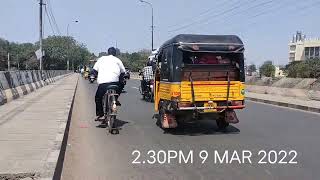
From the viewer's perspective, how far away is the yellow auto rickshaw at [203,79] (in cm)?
1110

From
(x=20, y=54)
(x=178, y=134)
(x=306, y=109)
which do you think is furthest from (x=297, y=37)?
(x=178, y=134)

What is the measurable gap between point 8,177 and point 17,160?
99cm

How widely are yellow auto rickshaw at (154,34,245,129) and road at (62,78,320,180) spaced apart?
0.49 meters

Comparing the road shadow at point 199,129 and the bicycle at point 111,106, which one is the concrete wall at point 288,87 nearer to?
the road shadow at point 199,129

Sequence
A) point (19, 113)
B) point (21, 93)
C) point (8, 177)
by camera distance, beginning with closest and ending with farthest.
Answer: point (8, 177) → point (19, 113) → point (21, 93)

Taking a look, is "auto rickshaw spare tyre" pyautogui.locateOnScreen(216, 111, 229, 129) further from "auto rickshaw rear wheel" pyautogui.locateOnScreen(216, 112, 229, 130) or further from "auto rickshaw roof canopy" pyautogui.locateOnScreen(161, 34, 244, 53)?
"auto rickshaw roof canopy" pyautogui.locateOnScreen(161, 34, 244, 53)

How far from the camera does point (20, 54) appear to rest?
5251 inches

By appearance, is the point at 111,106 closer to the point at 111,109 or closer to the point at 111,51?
the point at 111,109

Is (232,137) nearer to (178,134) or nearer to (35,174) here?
(178,134)

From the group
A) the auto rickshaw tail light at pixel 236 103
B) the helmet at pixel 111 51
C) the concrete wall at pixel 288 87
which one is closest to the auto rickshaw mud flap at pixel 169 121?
the auto rickshaw tail light at pixel 236 103

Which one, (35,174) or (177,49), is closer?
(35,174)

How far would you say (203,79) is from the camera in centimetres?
1140

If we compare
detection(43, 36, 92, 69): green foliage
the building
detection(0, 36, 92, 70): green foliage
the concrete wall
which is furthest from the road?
the building

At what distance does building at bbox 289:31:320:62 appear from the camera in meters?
133
